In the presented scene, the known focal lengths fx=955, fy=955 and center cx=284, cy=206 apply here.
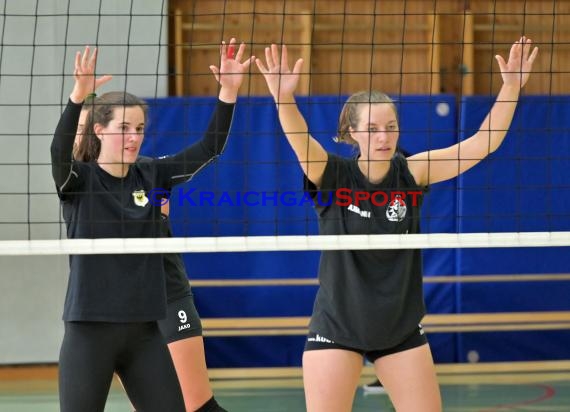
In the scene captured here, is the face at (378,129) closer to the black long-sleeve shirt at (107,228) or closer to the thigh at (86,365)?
the black long-sleeve shirt at (107,228)

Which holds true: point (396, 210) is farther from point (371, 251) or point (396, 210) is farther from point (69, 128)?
point (69, 128)

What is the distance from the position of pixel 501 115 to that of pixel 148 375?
5.28 feet

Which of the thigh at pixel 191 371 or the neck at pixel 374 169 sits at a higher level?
the neck at pixel 374 169

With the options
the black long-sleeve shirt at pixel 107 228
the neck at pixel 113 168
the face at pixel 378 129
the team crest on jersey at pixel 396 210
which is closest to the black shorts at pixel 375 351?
the team crest on jersey at pixel 396 210

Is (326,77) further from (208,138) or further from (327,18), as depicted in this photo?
(208,138)

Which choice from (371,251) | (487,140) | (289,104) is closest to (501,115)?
(487,140)

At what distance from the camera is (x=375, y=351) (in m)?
3.41

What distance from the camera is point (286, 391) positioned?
7336 millimetres

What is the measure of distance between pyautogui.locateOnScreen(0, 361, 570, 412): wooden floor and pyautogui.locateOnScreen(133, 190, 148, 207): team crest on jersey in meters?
3.38

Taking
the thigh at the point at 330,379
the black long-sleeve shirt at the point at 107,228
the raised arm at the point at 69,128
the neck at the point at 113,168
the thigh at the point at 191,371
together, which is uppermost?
the raised arm at the point at 69,128

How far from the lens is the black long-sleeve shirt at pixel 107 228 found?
326cm

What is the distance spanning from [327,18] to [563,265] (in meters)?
2.92

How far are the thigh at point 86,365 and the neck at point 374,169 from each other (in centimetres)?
109

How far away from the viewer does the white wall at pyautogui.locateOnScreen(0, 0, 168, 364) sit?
26.4 ft
